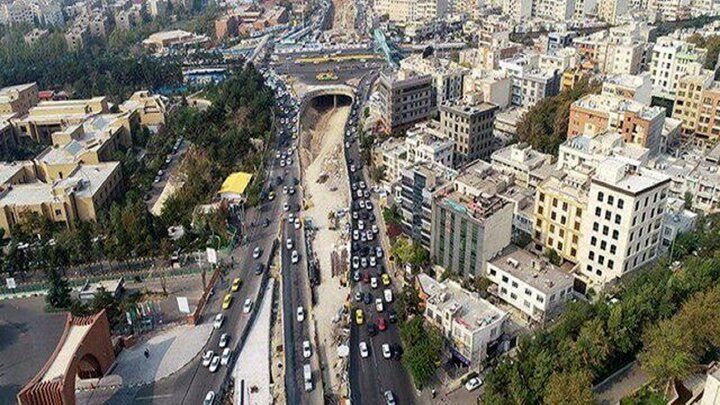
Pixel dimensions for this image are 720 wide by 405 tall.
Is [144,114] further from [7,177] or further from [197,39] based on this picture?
[197,39]

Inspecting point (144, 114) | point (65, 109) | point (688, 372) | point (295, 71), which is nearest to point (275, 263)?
point (688, 372)

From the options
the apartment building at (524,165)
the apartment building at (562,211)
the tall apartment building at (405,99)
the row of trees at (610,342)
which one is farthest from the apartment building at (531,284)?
the tall apartment building at (405,99)

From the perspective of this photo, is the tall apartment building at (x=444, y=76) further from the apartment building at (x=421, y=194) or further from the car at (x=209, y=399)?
the car at (x=209, y=399)

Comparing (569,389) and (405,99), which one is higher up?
(405,99)

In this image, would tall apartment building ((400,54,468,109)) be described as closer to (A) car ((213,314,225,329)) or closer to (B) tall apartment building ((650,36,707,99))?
(B) tall apartment building ((650,36,707,99))

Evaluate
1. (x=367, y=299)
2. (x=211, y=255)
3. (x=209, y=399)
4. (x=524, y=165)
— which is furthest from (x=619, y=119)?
(x=209, y=399)

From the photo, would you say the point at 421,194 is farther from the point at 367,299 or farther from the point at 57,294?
the point at 57,294
